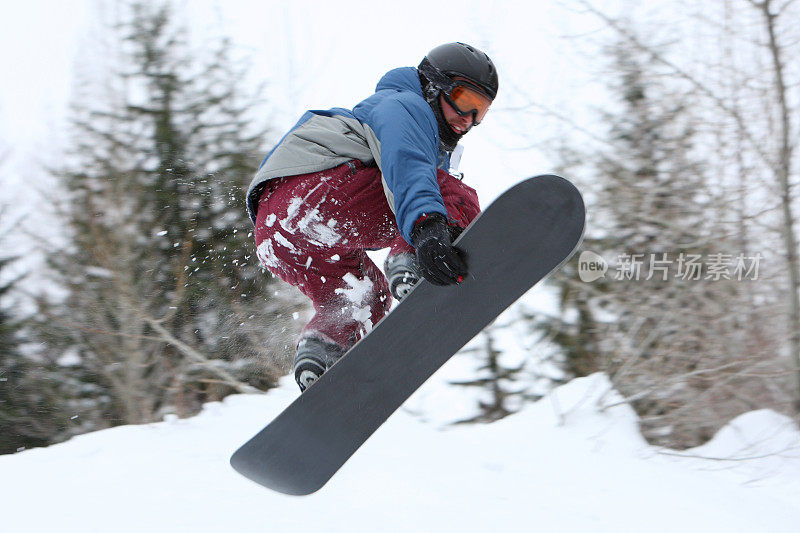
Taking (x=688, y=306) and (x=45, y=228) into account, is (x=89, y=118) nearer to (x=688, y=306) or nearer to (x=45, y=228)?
(x=45, y=228)

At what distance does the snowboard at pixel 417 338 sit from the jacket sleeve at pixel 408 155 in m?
0.20

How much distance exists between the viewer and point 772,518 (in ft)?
8.30

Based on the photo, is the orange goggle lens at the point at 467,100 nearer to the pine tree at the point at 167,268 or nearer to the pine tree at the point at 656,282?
the pine tree at the point at 656,282

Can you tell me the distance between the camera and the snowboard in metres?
1.77

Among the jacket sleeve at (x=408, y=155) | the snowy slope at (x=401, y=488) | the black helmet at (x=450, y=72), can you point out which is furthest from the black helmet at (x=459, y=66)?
the snowy slope at (x=401, y=488)

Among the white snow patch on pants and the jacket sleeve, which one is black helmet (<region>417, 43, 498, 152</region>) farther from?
the white snow patch on pants

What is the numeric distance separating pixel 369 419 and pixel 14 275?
18.0 ft

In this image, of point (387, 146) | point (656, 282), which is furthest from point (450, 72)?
point (656, 282)

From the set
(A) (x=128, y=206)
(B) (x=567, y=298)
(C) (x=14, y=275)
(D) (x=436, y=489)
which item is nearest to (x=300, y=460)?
(D) (x=436, y=489)

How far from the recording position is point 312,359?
2.06m

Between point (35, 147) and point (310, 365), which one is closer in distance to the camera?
point (310, 365)

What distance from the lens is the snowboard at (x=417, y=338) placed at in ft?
5.80

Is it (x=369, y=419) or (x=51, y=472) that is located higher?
(x=369, y=419)

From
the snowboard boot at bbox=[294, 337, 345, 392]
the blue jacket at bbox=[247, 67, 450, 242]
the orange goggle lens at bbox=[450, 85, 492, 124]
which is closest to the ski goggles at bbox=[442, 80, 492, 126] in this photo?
the orange goggle lens at bbox=[450, 85, 492, 124]
